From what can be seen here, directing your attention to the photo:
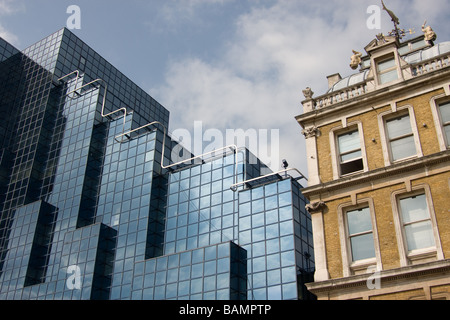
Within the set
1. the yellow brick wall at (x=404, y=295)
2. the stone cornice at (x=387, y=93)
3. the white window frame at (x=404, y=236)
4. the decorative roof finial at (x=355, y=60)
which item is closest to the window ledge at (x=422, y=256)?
the white window frame at (x=404, y=236)

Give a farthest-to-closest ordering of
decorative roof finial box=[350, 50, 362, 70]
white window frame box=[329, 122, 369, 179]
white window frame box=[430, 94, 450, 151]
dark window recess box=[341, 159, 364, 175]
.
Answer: decorative roof finial box=[350, 50, 362, 70] → dark window recess box=[341, 159, 364, 175] → white window frame box=[329, 122, 369, 179] → white window frame box=[430, 94, 450, 151]

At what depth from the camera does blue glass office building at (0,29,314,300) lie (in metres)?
50.0

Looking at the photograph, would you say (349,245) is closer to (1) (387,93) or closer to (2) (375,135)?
(2) (375,135)

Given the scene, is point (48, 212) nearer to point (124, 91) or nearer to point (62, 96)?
point (62, 96)

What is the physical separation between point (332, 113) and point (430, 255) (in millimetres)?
8324

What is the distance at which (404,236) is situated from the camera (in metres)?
19.5

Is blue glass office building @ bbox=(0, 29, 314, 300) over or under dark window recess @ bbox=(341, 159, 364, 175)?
over

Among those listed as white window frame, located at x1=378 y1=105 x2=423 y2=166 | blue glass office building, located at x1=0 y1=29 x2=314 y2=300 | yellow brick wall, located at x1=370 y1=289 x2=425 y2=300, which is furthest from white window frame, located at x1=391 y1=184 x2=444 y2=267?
blue glass office building, located at x1=0 y1=29 x2=314 y2=300

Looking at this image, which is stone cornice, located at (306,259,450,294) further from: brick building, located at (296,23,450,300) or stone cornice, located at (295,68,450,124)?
stone cornice, located at (295,68,450,124)

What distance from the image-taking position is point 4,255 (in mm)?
65438

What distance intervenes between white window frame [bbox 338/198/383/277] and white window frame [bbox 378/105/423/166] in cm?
212

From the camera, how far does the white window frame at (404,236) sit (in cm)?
1853

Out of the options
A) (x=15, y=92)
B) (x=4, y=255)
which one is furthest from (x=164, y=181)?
(x=15, y=92)

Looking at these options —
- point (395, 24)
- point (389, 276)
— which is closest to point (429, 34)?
point (395, 24)
